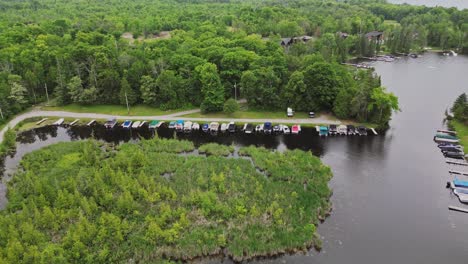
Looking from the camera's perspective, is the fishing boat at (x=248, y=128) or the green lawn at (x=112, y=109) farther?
the green lawn at (x=112, y=109)

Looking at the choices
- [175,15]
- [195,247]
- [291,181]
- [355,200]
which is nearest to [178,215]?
[195,247]

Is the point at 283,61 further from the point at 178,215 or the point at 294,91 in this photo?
the point at 178,215

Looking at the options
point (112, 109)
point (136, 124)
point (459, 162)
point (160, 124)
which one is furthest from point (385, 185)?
point (112, 109)

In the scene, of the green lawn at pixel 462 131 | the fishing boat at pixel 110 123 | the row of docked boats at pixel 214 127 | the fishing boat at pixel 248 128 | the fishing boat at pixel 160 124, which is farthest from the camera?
the fishing boat at pixel 110 123

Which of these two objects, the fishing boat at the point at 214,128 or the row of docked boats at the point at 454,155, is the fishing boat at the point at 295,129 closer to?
the fishing boat at the point at 214,128

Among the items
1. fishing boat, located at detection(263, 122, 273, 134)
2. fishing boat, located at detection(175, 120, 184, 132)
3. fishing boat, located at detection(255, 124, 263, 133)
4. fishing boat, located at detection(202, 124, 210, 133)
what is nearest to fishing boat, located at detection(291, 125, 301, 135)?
fishing boat, located at detection(263, 122, 273, 134)

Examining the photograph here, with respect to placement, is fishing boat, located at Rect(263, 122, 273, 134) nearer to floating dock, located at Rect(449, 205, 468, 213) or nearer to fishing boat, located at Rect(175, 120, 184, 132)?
fishing boat, located at Rect(175, 120, 184, 132)

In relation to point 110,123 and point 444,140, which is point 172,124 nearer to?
point 110,123

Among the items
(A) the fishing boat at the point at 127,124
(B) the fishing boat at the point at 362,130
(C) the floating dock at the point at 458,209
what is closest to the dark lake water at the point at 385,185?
(C) the floating dock at the point at 458,209
